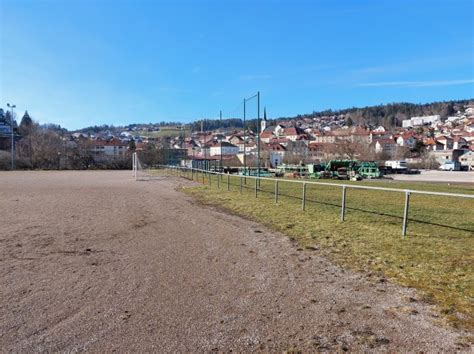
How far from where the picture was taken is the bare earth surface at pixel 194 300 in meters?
3.14

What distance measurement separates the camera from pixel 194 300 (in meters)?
4.05

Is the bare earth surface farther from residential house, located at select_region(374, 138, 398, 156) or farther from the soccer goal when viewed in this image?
residential house, located at select_region(374, 138, 398, 156)

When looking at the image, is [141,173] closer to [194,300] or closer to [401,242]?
[401,242]

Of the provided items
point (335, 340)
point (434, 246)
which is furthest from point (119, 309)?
point (434, 246)

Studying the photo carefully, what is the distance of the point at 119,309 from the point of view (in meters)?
3.80

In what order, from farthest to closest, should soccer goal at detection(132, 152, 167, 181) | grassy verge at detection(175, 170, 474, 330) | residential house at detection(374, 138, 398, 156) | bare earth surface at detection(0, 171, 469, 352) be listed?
residential house at detection(374, 138, 398, 156) < soccer goal at detection(132, 152, 167, 181) < grassy verge at detection(175, 170, 474, 330) < bare earth surface at detection(0, 171, 469, 352)

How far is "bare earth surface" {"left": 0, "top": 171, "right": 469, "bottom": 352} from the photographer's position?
10.3 feet

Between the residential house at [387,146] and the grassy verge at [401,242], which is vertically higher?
the residential house at [387,146]

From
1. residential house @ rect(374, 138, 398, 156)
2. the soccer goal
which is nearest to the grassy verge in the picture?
the soccer goal

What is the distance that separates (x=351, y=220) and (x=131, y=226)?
518cm

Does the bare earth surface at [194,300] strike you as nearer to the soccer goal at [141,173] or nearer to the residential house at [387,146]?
the soccer goal at [141,173]

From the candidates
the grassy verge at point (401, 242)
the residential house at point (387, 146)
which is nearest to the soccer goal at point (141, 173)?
the grassy verge at point (401, 242)

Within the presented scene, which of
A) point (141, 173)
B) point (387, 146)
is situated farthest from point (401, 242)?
point (387, 146)

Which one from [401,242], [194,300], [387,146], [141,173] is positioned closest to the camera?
[194,300]
